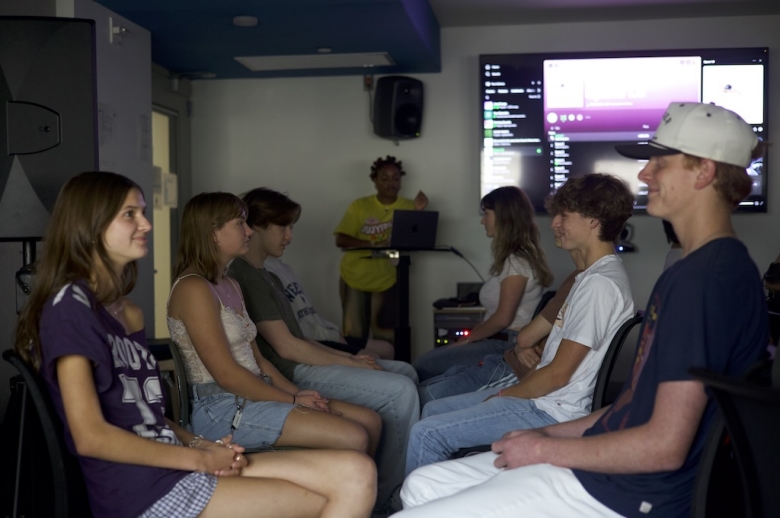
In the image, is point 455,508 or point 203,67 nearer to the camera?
point 455,508

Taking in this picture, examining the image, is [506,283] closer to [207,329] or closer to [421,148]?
[207,329]

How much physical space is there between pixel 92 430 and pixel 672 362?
1.10 meters

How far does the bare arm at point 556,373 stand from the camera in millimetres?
2285

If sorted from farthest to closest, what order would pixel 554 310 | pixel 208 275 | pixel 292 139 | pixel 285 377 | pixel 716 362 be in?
pixel 292 139
pixel 285 377
pixel 554 310
pixel 208 275
pixel 716 362

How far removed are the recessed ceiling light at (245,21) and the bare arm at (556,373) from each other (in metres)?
3.03

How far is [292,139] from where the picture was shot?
21.6ft

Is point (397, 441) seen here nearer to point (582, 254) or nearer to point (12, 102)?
point (582, 254)

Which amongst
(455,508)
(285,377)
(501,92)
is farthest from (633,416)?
(501,92)

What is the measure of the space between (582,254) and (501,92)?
3.54 meters

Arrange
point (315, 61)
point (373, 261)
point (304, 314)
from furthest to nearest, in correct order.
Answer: point (373, 261) → point (315, 61) → point (304, 314)

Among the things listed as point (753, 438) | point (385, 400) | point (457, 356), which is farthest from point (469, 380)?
point (753, 438)

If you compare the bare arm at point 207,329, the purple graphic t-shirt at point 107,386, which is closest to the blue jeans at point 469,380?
the bare arm at point 207,329

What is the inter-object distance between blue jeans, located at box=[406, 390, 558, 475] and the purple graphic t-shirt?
0.90 meters

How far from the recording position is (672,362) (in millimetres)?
1430
